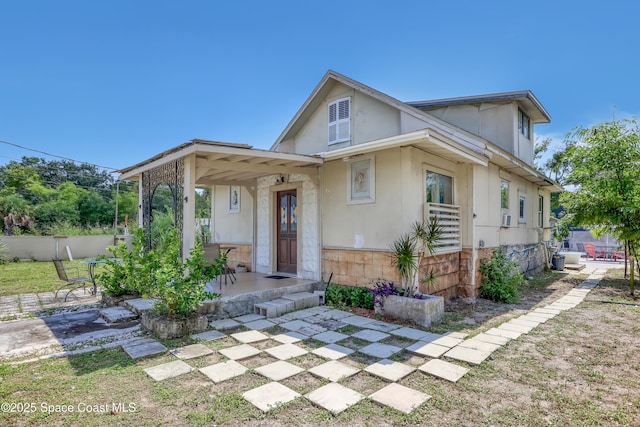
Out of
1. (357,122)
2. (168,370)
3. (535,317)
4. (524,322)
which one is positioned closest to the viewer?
(168,370)

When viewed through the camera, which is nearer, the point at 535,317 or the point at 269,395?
the point at 269,395

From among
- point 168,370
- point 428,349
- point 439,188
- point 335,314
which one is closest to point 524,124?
point 439,188

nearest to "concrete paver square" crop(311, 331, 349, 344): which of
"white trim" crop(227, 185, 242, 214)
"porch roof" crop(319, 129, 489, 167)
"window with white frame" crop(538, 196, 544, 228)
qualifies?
"porch roof" crop(319, 129, 489, 167)

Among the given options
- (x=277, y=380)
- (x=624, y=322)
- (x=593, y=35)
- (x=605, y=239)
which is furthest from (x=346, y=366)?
(x=605, y=239)

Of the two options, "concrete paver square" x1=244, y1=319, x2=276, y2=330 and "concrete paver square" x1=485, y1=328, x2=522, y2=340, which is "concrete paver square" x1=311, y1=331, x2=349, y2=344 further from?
"concrete paver square" x1=485, y1=328, x2=522, y2=340

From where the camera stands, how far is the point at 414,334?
521 cm

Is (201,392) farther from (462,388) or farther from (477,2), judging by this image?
(477,2)

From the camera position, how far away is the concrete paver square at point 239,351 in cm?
428

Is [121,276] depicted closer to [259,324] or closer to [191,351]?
[259,324]

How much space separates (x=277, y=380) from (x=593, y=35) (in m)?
14.2

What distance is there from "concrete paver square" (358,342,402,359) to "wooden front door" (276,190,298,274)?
4.46m

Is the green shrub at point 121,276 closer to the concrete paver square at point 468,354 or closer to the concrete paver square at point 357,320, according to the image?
the concrete paver square at point 357,320

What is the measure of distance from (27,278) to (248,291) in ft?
29.5

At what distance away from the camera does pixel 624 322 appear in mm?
5902
